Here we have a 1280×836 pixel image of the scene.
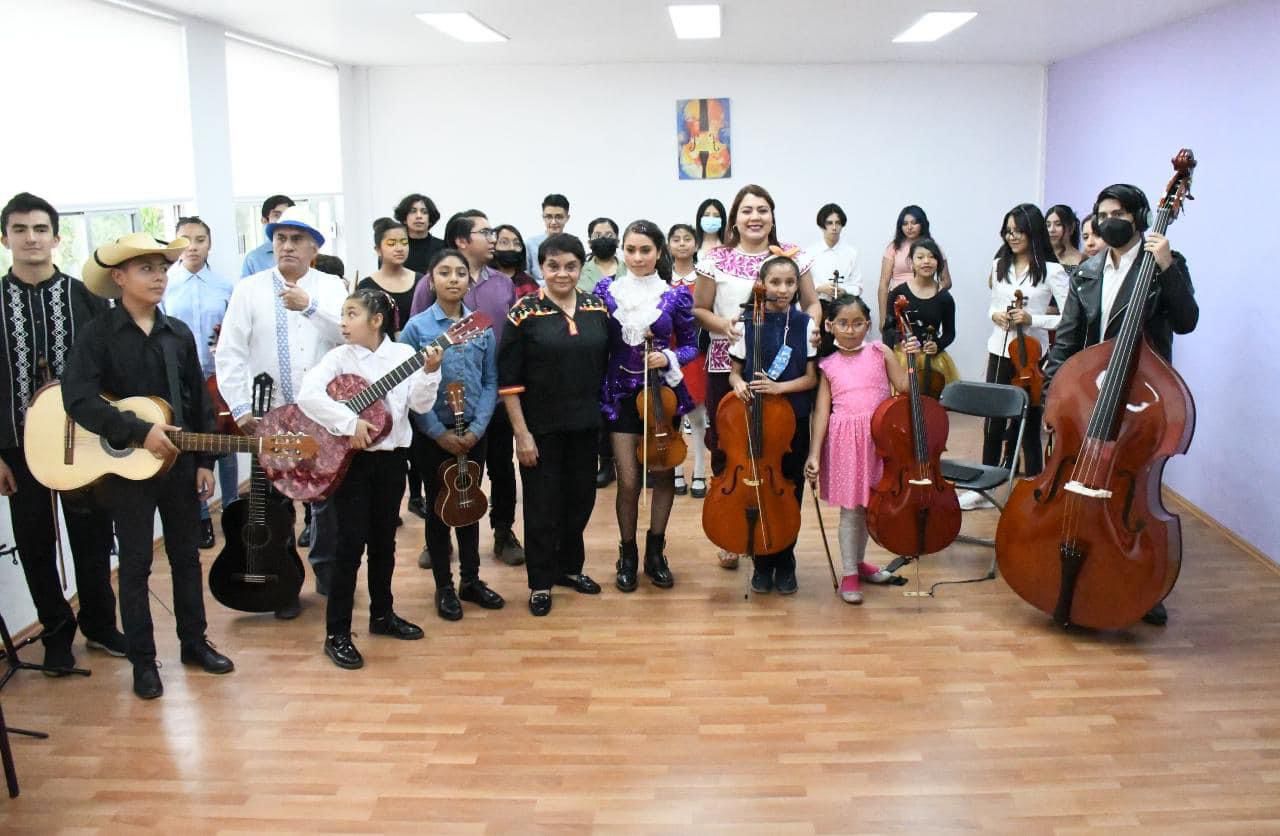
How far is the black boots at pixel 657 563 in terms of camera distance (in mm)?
4789

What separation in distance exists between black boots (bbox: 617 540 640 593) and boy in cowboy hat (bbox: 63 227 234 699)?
162 centimetres

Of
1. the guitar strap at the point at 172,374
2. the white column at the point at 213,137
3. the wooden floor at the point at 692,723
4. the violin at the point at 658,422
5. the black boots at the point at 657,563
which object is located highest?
the white column at the point at 213,137

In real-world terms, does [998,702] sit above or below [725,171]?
below

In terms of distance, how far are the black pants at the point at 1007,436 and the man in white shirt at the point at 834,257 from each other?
250cm

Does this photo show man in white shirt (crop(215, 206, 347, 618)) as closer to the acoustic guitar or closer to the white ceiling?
the acoustic guitar

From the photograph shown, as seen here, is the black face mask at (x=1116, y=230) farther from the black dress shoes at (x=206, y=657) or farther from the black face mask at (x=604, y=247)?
the black dress shoes at (x=206, y=657)

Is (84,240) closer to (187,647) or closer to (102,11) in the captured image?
(102,11)

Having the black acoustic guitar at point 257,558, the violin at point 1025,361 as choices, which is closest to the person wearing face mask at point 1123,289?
the violin at point 1025,361

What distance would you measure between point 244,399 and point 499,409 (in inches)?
39.2

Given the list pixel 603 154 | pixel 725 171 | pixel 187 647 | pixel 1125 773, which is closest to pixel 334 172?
pixel 603 154

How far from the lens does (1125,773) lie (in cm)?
321

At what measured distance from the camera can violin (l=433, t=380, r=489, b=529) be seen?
4266mm

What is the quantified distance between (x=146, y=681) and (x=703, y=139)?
651 cm

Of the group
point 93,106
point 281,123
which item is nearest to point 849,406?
point 93,106
